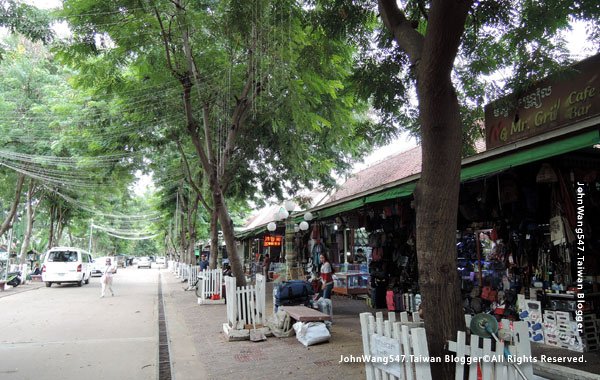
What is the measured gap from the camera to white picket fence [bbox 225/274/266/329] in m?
9.00

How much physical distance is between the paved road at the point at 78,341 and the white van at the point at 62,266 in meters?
7.85

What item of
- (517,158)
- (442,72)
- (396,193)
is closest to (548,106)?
(517,158)

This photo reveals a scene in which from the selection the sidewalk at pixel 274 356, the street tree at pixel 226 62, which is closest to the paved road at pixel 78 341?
the sidewalk at pixel 274 356

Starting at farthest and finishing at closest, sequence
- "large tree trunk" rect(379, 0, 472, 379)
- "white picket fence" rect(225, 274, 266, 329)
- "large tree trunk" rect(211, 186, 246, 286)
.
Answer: "large tree trunk" rect(211, 186, 246, 286) → "white picket fence" rect(225, 274, 266, 329) → "large tree trunk" rect(379, 0, 472, 379)

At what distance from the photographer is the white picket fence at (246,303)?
354 inches

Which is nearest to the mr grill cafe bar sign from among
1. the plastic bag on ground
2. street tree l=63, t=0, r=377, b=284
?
street tree l=63, t=0, r=377, b=284

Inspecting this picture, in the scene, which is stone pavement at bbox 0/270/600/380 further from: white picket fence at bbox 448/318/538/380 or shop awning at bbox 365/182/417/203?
shop awning at bbox 365/182/417/203

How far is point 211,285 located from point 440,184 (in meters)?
13.3

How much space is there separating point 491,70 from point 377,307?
279 inches

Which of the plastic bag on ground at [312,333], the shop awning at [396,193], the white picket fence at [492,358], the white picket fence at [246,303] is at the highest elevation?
the shop awning at [396,193]

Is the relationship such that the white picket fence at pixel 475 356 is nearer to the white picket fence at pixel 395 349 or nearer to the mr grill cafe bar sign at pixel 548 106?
the white picket fence at pixel 395 349

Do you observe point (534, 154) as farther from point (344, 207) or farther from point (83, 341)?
point (83, 341)

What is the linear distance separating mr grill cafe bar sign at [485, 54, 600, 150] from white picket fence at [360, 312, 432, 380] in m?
3.79

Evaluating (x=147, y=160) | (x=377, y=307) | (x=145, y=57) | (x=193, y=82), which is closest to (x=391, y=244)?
(x=377, y=307)
